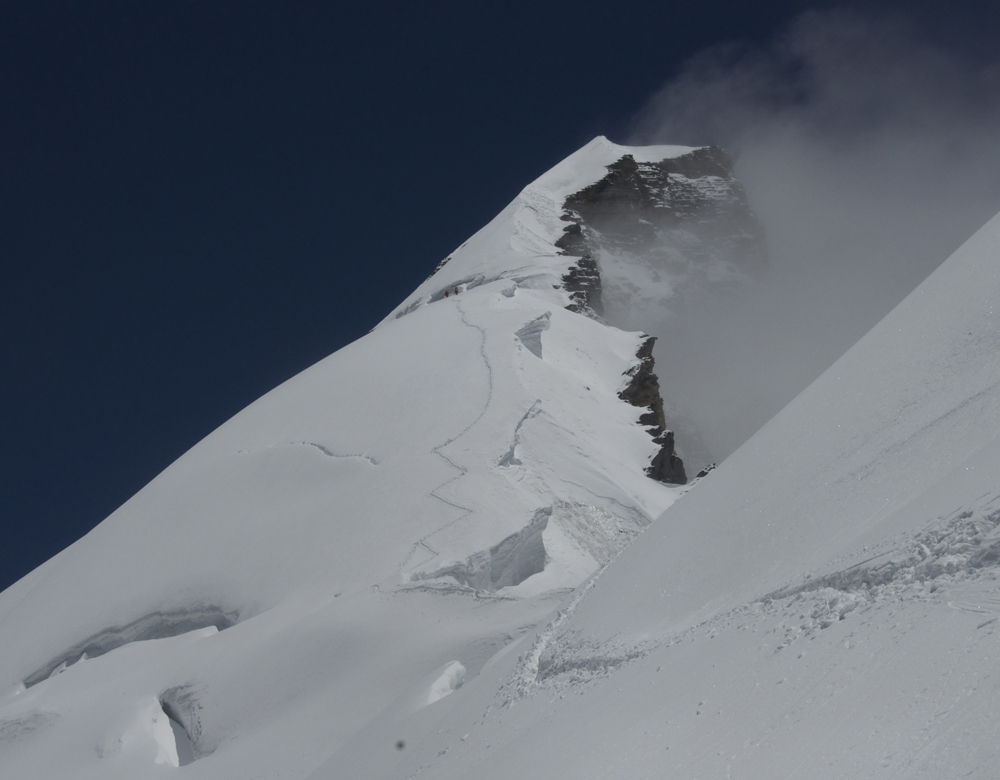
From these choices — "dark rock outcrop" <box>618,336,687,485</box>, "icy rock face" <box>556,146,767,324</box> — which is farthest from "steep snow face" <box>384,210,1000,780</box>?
"icy rock face" <box>556,146,767,324</box>

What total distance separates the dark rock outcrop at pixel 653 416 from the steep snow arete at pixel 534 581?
0.18 meters

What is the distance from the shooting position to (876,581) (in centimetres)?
543

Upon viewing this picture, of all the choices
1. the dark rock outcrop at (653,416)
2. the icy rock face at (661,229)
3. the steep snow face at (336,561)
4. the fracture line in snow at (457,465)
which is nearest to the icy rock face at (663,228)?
the icy rock face at (661,229)

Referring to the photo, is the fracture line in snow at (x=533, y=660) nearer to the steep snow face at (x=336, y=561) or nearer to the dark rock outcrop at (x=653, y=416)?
the steep snow face at (x=336, y=561)

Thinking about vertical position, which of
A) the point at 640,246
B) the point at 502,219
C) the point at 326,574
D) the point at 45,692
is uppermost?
the point at 502,219

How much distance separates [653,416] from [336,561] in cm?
1576

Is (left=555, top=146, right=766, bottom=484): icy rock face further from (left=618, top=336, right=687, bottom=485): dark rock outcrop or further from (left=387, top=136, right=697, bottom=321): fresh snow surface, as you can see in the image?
(left=618, top=336, right=687, bottom=485): dark rock outcrop

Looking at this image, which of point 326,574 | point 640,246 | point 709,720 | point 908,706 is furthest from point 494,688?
point 640,246

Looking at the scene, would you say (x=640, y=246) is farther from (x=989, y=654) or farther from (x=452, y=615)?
(x=989, y=654)

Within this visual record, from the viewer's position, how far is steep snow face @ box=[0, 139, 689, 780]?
1537 cm

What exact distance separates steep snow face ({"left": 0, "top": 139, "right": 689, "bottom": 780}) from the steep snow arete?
0.29 feet

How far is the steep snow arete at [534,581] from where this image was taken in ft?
16.4

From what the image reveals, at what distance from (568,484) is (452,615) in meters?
8.63

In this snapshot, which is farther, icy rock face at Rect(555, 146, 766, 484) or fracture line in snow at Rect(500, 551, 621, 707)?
icy rock face at Rect(555, 146, 766, 484)
